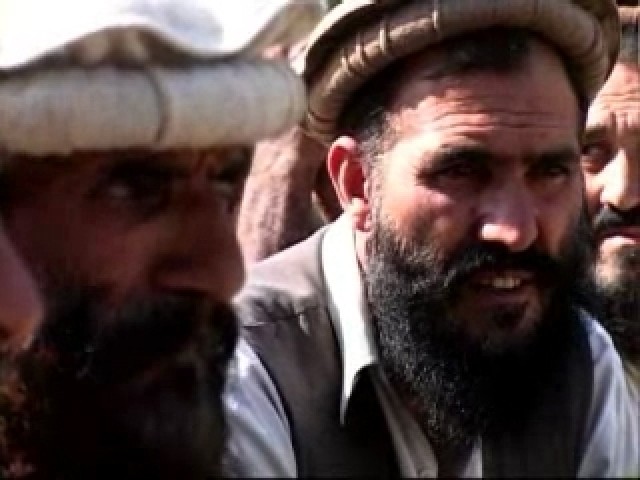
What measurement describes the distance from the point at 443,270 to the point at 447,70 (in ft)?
0.44

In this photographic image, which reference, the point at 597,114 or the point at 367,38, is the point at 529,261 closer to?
the point at 367,38

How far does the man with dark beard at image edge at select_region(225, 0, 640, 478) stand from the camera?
123 centimetres

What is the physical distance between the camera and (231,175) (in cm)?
109

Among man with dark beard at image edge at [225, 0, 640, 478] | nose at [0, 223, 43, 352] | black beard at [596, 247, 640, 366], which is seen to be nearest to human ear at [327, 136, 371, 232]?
man with dark beard at image edge at [225, 0, 640, 478]

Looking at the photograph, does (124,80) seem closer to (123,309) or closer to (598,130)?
(123,309)

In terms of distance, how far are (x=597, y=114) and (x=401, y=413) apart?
1.41ft

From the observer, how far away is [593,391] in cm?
136

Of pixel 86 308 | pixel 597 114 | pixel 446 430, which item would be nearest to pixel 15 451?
pixel 86 308

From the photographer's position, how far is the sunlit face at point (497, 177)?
126cm

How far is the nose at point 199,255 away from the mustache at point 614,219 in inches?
21.1

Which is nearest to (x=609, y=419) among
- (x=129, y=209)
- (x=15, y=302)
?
(x=129, y=209)

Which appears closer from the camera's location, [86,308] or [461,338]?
[86,308]

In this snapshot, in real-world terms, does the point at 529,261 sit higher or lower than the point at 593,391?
higher

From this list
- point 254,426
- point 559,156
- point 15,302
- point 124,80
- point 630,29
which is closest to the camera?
point 15,302
